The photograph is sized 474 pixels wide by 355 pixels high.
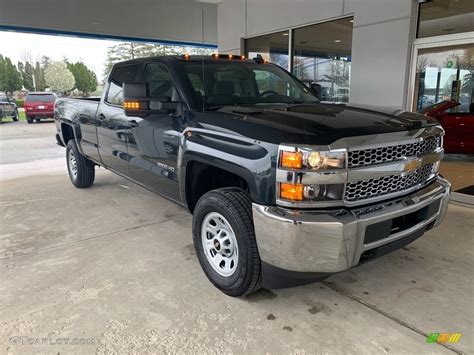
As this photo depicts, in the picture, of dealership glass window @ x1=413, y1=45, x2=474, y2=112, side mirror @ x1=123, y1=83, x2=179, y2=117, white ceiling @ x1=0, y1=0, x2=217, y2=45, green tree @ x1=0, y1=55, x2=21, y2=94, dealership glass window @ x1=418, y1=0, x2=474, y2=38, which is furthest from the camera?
green tree @ x1=0, y1=55, x2=21, y2=94

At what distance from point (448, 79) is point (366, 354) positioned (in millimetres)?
5645

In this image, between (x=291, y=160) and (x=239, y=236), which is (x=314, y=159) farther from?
(x=239, y=236)

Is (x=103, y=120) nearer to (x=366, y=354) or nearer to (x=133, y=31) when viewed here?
(x=366, y=354)

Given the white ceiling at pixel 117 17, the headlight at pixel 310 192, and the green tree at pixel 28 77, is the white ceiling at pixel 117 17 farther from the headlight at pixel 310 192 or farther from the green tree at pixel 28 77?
the green tree at pixel 28 77

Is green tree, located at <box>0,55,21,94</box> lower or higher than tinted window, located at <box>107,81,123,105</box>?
higher

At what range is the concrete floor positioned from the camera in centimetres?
230

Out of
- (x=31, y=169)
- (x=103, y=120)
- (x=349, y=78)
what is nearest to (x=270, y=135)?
(x=103, y=120)

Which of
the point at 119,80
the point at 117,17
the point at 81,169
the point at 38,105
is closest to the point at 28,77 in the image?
the point at 38,105

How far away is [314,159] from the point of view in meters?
2.18

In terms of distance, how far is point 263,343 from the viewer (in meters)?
2.28

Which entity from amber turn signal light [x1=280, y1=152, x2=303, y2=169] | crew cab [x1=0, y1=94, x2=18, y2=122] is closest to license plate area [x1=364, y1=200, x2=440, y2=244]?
amber turn signal light [x1=280, y1=152, x2=303, y2=169]

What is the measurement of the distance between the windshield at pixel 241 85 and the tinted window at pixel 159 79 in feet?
0.68

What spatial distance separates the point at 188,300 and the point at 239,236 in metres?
0.66

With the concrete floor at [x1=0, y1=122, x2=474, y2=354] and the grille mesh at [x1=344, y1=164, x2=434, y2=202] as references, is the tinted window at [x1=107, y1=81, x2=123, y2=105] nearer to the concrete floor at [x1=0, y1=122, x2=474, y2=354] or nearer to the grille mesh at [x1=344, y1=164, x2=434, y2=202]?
the concrete floor at [x1=0, y1=122, x2=474, y2=354]
